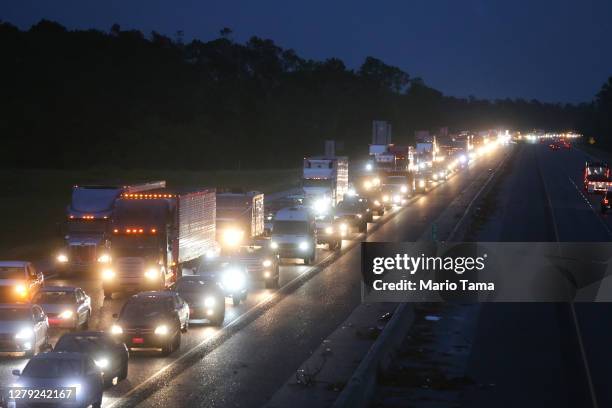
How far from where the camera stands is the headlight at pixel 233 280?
1275 inches

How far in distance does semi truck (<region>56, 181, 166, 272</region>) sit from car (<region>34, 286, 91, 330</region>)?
1201 cm

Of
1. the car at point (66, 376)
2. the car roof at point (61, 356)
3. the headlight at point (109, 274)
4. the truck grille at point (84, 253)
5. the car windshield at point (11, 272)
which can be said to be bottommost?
the truck grille at point (84, 253)

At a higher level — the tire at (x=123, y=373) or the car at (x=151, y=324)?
the car at (x=151, y=324)

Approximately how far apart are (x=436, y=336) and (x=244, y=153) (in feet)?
352

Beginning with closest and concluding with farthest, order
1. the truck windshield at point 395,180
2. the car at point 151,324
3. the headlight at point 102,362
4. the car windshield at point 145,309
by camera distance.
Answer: the headlight at point 102,362 → the car at point 151,324 → the car windshield at point 145,309 → the truck windshield at point 395,180

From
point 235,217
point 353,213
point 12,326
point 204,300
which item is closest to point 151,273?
point 204,300

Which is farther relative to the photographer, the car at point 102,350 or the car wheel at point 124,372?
the car wheel at point 124,372

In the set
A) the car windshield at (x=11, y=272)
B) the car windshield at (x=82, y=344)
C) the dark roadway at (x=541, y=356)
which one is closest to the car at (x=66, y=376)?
the car windshield at (x=82, y=344)

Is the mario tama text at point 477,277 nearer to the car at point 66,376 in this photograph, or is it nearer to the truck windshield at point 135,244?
the truck windshield at point 135,244

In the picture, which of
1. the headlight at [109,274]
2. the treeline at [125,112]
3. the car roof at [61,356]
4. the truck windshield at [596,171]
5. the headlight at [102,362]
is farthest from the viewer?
the treeline at [125,112]

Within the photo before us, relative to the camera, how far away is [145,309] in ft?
81.5

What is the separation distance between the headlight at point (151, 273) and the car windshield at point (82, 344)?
12.0 m

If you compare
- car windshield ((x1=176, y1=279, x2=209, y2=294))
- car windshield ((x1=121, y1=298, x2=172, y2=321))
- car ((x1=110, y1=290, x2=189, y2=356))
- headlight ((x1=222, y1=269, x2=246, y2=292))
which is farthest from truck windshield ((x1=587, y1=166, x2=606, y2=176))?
car windshield ((x1=121, y1=298, x2=172, y2=321))

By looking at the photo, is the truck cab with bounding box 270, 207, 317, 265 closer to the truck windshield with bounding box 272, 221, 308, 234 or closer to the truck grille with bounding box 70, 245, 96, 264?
the truck windshield with bounding box 272, 221, 308, 234
